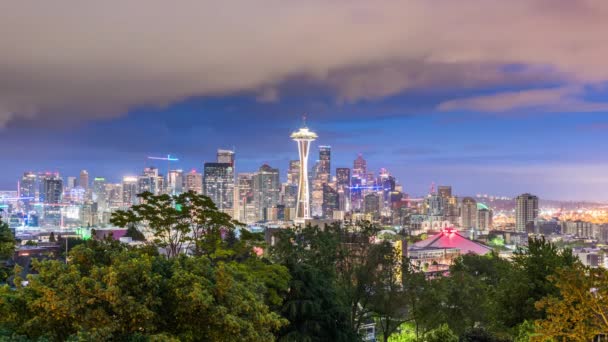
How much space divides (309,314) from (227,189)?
160m

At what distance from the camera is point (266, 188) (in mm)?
189500

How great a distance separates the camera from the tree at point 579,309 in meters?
10.3

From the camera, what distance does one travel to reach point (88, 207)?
16262 cm

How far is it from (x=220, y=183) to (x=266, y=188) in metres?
21.3

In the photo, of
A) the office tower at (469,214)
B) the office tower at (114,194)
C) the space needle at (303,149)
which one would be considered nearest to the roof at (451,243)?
the space needle at (303,149)

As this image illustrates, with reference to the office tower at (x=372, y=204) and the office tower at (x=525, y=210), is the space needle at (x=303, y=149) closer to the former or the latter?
the office tower at (x=525, y=210)

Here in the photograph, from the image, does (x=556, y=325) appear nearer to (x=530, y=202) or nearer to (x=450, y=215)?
(x=530, y=202)

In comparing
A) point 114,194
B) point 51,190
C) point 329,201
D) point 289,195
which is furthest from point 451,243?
point 114,194

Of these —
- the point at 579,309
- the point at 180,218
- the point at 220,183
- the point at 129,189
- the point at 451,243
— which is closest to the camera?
the point at 579,309

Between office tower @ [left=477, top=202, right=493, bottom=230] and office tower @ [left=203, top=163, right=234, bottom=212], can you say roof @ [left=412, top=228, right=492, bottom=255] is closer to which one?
office tower @ [left=477, top=202, right=493, bottom=230]

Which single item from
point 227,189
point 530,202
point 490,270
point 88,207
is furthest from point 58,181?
point 490,270

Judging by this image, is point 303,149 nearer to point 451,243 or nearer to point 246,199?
point 451,243

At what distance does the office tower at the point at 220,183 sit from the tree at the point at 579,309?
158136 millimetres

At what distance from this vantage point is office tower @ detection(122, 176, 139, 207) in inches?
6947
